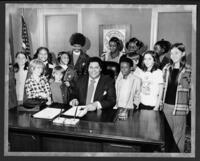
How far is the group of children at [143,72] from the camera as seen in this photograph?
84.9 inches

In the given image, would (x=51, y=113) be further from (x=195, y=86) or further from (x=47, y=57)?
(x=195, y=86)

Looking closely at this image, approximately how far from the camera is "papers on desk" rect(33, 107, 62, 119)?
2105 mm

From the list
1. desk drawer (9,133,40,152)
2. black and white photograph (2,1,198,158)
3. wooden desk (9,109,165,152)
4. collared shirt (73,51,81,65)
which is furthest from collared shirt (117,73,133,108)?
desk drawer (9,133,40,152)

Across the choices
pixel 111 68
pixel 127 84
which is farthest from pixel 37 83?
pixel 127 84

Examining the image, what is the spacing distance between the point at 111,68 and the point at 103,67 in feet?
0.21

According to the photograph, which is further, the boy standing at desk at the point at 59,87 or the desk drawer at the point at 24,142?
the boy standing at desk at the point at 59,87

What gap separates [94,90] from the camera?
2.19 metres

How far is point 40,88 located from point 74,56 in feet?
1.28

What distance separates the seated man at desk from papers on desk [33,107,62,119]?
0.14 m

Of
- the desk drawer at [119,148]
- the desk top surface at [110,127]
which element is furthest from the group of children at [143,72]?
the desk drawer at [119,148]

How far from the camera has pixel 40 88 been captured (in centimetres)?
223

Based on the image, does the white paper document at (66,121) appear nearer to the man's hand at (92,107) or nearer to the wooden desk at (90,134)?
the wooden desk at (90,134)

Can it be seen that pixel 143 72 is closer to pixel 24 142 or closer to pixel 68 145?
pixel 68 145

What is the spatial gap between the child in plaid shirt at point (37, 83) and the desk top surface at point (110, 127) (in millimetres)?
171
